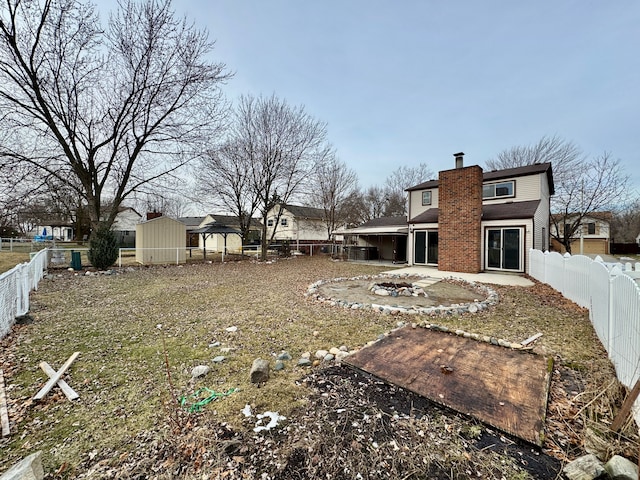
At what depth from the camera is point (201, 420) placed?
2510 mm

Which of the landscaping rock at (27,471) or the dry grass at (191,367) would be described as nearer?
the landscaping rock at (27,471)

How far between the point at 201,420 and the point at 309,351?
6.00ft

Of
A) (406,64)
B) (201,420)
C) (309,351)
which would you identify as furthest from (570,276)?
(406,64)

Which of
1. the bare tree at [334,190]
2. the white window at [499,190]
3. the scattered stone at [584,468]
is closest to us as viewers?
the scattered stone at [584,468]

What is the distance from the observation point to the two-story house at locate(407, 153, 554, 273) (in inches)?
464

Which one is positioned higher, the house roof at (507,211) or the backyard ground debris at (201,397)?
the house roof at (507,211)

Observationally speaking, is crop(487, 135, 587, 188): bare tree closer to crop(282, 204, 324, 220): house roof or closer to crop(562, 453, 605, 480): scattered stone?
crop(282, 204, 324, 220): house roof

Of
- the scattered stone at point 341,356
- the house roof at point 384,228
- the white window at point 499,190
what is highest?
the white window at point 499,190

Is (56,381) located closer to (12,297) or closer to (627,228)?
(12,297)

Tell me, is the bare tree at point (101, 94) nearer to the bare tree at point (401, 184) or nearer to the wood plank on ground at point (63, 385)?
the wood plank on ground at point (63, 385)

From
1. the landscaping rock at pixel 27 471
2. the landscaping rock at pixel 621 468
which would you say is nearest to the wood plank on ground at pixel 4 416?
the landscaping rock at pixel 27 471

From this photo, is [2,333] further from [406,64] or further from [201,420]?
[406,64]

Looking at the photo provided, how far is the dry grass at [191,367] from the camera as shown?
7.07 ft

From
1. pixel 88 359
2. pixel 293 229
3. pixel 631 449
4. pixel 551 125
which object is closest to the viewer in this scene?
pixel 631 449
